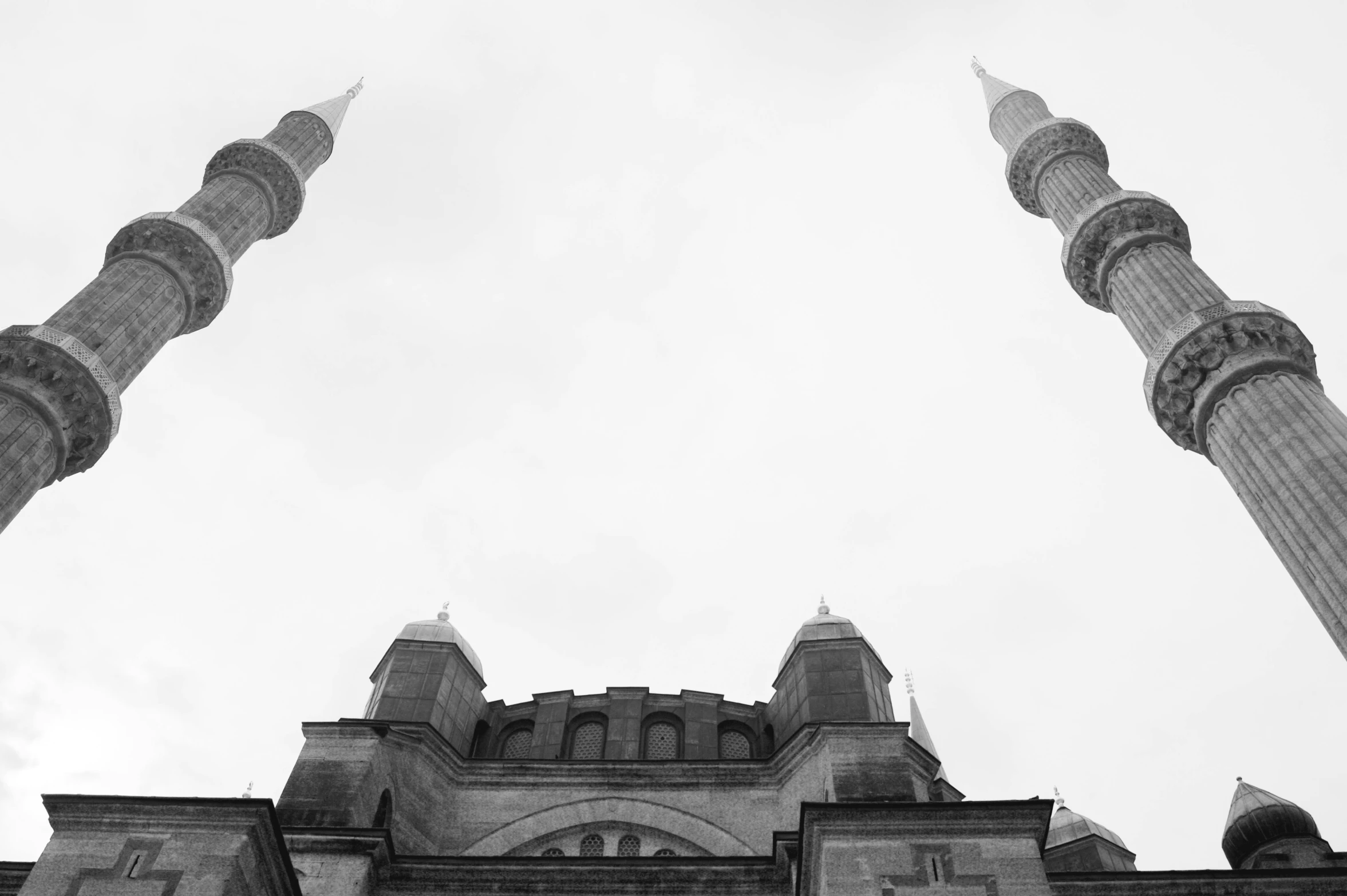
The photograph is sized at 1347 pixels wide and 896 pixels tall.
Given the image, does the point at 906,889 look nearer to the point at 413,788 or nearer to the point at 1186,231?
the point at 413,788

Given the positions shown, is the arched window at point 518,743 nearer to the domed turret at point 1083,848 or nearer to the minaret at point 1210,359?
the domed turret at point 1083,848

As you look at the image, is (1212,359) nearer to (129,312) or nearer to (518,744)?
(518,744)

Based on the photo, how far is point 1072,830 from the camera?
77.6ft

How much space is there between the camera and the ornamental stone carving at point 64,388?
17188 mm

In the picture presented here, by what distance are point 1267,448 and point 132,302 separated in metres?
18.1

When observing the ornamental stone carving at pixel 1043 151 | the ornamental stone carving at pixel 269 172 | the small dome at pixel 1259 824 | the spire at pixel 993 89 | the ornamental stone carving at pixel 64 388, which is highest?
the spire at pixel 993 89

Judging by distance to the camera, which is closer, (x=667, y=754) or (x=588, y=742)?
(x=667, y=754)

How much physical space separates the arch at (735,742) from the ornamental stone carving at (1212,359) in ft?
28.6

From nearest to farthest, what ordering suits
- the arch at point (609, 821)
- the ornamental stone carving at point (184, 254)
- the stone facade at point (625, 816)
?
the stone facade at point (625, 816) → the arch at point (609, 821) → the ornamental stone carving at point (184, 254)

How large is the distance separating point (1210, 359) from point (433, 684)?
13.7 meters

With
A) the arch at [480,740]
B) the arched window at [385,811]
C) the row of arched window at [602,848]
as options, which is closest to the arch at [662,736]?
the row of arched window at [602,848]

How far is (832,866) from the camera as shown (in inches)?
507

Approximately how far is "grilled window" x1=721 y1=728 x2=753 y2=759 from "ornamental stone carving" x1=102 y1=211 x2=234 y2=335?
1248 centimetres

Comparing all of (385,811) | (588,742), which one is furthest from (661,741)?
(385,811)
